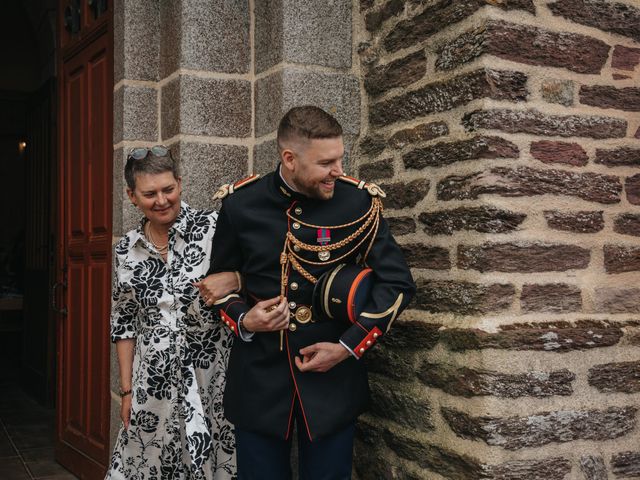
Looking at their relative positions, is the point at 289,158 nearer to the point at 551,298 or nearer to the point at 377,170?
the point at 377,170

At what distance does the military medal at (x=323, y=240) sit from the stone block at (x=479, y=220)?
1.81 feet

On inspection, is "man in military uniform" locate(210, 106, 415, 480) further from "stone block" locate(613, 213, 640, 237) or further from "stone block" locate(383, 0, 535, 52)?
"stone block" locate(613, 213, 640, 237)

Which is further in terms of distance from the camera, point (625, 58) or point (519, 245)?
point (625, 58)

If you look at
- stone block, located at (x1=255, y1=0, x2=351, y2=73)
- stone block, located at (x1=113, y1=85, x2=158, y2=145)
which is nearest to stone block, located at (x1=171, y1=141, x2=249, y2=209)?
stone block, located at (x1=113, y1=85, x2=158, y2=145)

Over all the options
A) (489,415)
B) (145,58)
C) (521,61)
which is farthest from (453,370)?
(145,58)

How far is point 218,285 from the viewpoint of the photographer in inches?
108

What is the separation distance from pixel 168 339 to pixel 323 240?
29.3 inches

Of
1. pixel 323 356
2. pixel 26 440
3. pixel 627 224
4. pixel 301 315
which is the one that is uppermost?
pixel 627 224

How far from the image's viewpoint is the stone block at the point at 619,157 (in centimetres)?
301

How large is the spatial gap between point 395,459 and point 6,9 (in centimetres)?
670

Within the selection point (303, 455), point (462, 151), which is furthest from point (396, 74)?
point (303, 455)

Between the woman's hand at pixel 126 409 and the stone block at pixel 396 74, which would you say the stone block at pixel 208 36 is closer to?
the stone block at pixel 396 74

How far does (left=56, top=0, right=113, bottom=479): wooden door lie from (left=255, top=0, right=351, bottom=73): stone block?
0.97 m

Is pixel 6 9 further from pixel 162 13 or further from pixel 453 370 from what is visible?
pixel 453 370
